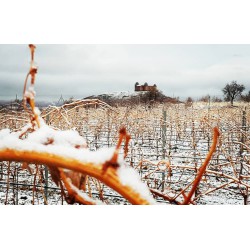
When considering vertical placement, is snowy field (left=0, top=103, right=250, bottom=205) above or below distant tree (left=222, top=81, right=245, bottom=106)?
below

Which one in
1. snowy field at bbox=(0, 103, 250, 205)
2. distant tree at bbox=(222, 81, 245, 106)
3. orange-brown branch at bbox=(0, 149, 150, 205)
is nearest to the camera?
orange-brown branch at bbox=(0, 149, 150, 205)

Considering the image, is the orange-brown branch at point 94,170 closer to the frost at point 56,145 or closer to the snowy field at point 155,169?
the frost at point 56,145

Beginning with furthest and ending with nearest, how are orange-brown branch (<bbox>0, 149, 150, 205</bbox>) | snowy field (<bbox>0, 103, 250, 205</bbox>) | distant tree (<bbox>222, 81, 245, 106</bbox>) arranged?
distant tree (<bbox>222, 81, 245, 106</bbox>) → snowy field (<bbox>0, 103, 250, 205</bbox>) → orange-brown branch (<bbox>0, 149, 150, 205</bbox>)

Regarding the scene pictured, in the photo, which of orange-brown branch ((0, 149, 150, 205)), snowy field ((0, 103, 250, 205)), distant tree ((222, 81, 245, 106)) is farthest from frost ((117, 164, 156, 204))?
distant tree ((222, 81, 245, 106))

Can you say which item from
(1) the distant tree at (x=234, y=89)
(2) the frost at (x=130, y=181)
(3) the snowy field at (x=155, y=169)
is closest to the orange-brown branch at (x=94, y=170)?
(2) the frost at (x=130, y=181)

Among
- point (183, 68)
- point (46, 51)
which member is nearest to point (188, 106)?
point (183, 68)

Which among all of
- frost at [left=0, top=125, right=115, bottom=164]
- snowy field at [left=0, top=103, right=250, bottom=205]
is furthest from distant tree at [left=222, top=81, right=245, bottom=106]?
frost at [left=0, top=125, right=115, bottom=164]

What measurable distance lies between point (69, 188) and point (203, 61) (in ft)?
4.27

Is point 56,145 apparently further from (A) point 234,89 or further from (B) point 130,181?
(A) point 234,89

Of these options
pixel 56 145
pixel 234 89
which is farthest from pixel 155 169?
pixel 234 89

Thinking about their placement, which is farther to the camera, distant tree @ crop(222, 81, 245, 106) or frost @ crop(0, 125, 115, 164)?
distant tree @ crop(222, 81, 245, 106)

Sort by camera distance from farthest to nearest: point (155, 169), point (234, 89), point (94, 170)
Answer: point (234, 89) → point (155, 169) → point (94, 170)

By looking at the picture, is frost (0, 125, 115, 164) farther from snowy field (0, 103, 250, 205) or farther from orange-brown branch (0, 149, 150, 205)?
snowy field (0, 103, 250, 205)
